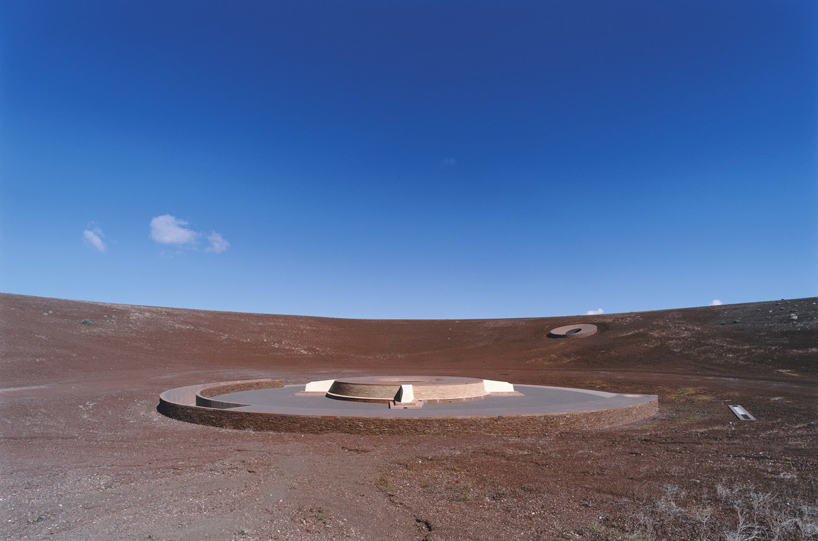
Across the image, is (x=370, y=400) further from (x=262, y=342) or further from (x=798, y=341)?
(x=798, y=341)

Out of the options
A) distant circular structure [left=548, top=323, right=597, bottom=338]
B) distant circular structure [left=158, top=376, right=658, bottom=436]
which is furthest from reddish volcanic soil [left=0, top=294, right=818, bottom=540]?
distant circular structure [left=548, top=323, right=597, bottom=338]

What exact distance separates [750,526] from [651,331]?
42.4 meters

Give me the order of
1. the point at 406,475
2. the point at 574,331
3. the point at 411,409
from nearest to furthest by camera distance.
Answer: the point at 406,475, the point at 411,409, the point at 574,331

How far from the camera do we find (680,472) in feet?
25.7

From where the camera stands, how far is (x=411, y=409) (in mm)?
12953

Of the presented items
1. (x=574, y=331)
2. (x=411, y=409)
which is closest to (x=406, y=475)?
(x=411, y=409)

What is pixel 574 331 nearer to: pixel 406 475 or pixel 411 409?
pixel 411 409

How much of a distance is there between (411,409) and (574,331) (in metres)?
38.2

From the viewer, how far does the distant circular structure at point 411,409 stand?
36.3ft

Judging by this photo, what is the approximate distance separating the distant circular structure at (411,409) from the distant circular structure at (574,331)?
Answer: 29.3m

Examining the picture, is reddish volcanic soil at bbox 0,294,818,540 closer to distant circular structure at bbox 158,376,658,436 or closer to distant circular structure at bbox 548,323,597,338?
distant circular structure at bbox 158,376,658,436

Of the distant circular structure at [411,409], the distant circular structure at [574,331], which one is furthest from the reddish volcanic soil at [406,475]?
the distant circular structure at [574,331]

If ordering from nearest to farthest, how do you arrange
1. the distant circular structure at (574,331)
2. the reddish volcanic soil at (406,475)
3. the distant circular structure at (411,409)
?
the reddish volcanic soil at (406,475) → the distant circular structure at (411,409) → the distant circular structure at (574,331)

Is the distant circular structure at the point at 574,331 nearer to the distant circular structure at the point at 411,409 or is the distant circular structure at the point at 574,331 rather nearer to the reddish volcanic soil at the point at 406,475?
the reddish volcanic soil at the point at 406,475
